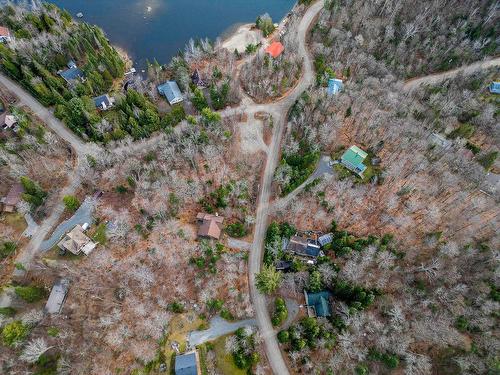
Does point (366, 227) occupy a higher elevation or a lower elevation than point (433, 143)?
lower

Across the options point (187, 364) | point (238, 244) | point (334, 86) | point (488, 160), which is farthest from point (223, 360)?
point (488, 160)

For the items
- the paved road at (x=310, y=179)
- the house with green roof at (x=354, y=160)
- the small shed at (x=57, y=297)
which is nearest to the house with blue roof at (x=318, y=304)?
the paved road at (x=310, y=179)

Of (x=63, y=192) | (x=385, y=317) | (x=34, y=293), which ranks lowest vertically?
(x=385, y=317)

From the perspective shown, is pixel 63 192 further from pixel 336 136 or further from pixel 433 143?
pixel 433 143

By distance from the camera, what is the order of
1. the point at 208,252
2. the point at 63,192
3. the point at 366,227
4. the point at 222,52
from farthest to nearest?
the point at 222,52 < the point at 63,192 < the point at 366,227 < the point at 208,252

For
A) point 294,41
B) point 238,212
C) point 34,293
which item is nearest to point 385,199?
point 238,212

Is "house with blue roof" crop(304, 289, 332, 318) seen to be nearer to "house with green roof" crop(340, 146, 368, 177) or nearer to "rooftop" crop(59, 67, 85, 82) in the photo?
"house with green roof" crop(340, 146, 368, 177)
